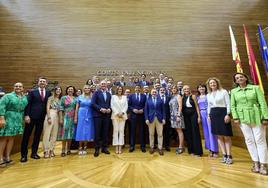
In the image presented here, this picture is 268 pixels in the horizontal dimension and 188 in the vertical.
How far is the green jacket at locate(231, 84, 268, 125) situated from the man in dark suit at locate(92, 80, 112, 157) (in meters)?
2.29

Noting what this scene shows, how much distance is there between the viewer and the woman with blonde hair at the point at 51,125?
3.35 m

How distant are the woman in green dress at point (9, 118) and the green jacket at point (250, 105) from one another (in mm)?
3490

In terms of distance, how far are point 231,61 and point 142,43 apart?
12.4ft

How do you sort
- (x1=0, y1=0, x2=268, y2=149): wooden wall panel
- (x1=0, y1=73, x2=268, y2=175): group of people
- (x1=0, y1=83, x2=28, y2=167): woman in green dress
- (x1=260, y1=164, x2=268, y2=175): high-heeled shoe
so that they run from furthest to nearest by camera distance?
(x1=0, y1=0, x2=268, y2=149): wooden wall panel, (x1=0, y1=73, x2=268, y2=175): group of people, (x1=0, y1=83, x2=28, y2=167): woman in green dress, (x1=260, y1=164, x2=268, y2=175): high-heeled shoe

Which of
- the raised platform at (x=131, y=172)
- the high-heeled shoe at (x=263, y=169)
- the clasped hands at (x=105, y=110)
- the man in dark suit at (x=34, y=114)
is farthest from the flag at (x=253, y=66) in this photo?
the man in dark suit at (x=34, y=114)

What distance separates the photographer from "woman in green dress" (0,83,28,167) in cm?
279

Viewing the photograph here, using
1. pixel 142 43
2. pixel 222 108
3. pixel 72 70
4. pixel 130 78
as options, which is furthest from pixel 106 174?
pixel 142 43

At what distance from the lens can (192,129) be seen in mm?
3543

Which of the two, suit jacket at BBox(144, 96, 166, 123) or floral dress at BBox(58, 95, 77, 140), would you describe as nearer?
floral dress at BBox(58, 95, 77, 140)

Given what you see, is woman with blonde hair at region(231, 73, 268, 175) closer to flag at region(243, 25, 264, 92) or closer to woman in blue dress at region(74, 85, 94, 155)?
woman in blue dress at region(74, 85, 94, 155)

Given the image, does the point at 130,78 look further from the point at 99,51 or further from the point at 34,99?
the point at 34,99

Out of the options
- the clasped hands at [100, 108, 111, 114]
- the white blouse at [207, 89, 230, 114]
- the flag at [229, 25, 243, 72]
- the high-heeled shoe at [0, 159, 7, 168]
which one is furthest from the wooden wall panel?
the high-heeled shoe at [0, 159, 7, 168]

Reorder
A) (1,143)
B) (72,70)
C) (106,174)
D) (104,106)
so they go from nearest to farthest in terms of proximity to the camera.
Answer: (106,174)
(1,143)
(104,106)
(72,70)

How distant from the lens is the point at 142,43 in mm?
7250
